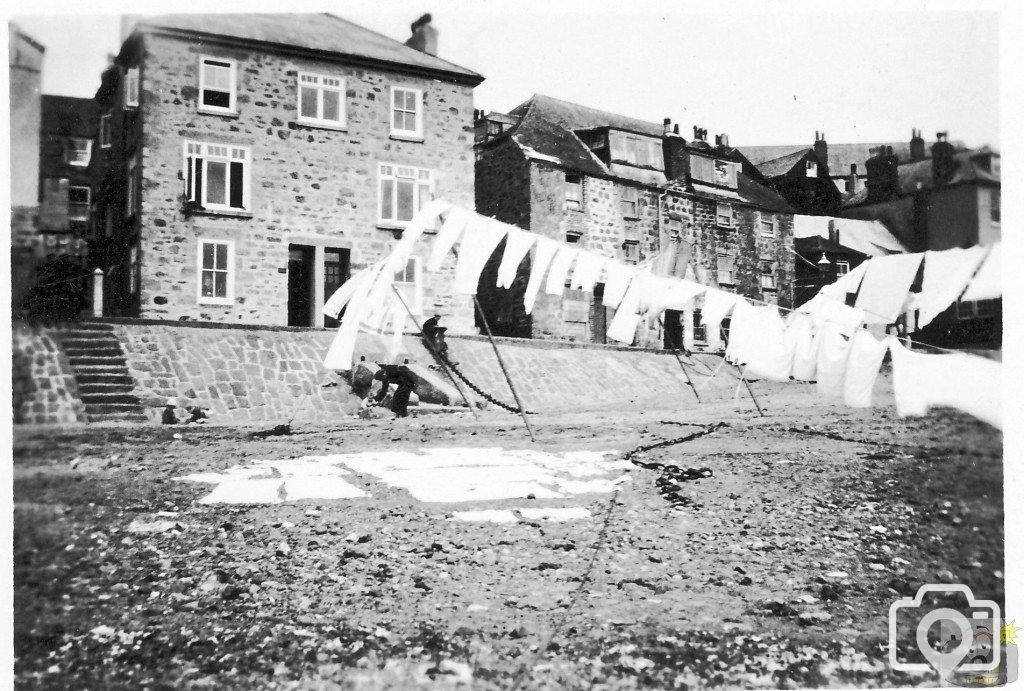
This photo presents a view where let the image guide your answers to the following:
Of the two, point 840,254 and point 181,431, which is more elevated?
point 840,254

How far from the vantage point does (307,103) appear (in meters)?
3.85

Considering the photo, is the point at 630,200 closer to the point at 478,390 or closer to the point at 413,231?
the point at 413,231

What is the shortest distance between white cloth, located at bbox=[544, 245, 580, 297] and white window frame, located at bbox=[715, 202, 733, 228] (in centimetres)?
88

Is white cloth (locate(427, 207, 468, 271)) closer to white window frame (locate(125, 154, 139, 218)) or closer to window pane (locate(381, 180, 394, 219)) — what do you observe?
window pane (locate(381, 180, 394, 219))

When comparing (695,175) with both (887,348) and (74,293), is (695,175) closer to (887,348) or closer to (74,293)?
(887,348)

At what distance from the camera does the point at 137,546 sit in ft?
10.2

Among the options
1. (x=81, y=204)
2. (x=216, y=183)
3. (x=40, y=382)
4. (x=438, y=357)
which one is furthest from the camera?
(x=438, y=357)

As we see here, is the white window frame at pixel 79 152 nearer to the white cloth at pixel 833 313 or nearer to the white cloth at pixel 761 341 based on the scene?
the white cloth at pixel 761 341

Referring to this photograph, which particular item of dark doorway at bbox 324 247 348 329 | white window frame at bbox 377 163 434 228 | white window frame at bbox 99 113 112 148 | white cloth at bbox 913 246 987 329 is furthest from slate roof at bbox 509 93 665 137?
white window frame at bbox 99 113 112 148

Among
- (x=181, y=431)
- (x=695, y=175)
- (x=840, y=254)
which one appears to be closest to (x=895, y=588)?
(x=840, y=254)

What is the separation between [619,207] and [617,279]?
0.45 m

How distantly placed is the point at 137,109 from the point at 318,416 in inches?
66.8

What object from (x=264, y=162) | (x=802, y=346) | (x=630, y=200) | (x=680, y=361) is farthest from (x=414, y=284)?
(x=802, y=346)

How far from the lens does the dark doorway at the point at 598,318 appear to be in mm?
3762
